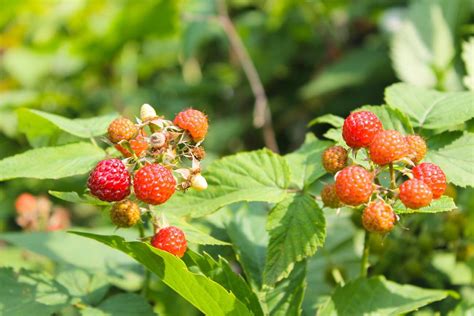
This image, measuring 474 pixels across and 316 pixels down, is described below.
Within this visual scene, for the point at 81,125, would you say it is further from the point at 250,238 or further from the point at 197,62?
the point at 197,62

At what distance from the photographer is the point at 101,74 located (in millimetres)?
4215

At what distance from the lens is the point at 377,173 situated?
138 cm

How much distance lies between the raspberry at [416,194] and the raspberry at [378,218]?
40 mm

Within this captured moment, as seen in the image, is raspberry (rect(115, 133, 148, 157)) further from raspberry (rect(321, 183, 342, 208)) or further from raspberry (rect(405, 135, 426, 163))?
raspberry (rect(405, 135, 426, 163))

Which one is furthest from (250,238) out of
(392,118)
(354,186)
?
(354,186)

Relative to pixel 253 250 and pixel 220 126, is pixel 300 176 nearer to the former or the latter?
pixel 253 250

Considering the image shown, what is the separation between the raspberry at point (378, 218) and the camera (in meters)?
1.31

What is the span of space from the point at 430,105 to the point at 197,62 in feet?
11.1

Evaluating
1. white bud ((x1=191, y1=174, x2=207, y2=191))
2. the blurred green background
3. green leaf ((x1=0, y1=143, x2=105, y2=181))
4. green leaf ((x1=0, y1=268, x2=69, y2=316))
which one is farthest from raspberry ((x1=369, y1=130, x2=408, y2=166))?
the blurred green background

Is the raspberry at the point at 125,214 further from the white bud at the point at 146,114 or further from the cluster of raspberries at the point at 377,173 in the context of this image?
the cluster of raspberries at the point at 377,173

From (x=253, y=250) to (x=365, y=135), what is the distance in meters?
0.56

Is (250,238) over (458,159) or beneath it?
beneath

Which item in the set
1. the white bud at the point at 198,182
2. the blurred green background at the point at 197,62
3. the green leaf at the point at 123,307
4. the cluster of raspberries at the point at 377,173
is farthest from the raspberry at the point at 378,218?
the blurred green background at the point at 197,62

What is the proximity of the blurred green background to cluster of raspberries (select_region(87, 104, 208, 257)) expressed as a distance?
1752 mm
